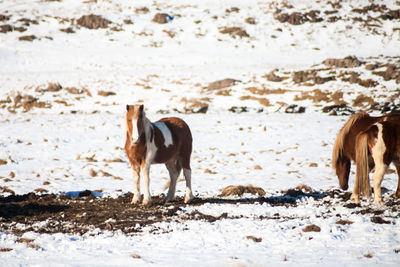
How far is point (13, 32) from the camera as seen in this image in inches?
2530

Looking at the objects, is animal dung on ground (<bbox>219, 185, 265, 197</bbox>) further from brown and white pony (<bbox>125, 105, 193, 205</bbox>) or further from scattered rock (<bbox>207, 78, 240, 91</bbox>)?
scattered rock (<bbox>207, 78, 240, 91</bbox>)

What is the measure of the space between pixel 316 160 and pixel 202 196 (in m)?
6.67

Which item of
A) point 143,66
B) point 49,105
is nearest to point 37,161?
point 49,105

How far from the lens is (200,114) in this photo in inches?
1074

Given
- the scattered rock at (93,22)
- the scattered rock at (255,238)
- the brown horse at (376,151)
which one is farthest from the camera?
the scattered rock at (93,22)

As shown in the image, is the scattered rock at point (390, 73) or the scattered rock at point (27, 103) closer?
the scattered rock at point (27, 103)

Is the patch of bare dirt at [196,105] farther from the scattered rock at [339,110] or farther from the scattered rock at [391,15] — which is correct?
the scattered rock at [391,15]

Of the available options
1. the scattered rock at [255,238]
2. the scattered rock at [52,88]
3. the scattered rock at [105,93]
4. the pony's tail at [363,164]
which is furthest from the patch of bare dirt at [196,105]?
the scattered rock at [255,238]

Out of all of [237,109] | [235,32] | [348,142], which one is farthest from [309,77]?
[235,32]

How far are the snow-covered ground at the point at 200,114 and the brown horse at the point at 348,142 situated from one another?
1129mm

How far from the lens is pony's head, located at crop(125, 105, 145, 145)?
8.03m

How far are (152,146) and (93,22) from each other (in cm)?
7018

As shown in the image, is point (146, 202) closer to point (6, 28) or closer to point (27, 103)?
point (27, 103)

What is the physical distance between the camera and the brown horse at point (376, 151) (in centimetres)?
739
